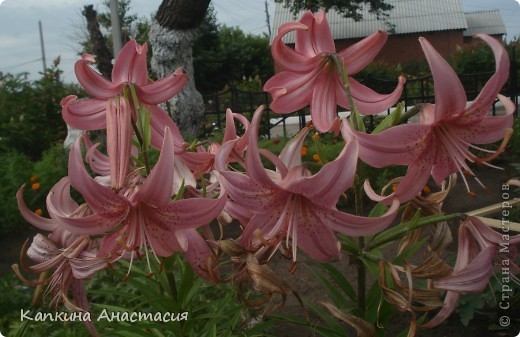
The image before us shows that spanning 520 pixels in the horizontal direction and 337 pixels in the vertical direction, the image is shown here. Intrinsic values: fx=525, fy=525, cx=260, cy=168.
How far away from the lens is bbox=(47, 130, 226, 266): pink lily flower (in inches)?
22.8

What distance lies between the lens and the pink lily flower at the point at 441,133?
0.54 m

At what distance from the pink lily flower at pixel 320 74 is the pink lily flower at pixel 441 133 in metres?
0.11

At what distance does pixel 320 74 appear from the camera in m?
0.74

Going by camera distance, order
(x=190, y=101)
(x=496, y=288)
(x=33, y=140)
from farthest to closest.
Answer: (x=33, y=140), (x=190, y=101), (x=496, y=288)

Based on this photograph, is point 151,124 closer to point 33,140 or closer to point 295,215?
point 295,215

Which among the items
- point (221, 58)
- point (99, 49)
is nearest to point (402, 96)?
point (99, 49)

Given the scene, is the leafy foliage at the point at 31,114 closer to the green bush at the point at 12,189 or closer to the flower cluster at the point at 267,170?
→ the green bush at the point at 12,189

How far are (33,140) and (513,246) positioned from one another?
5127 mm

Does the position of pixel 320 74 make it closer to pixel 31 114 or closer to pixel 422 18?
pixel 31 114

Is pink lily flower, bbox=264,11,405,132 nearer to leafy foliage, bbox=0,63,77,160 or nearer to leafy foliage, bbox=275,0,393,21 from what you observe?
leafy foliage, bbox=0,63,77,160

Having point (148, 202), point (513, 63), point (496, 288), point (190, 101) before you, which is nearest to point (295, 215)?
point (148, 202)

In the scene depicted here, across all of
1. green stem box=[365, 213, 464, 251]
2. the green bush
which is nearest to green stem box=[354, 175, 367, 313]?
green stem box=[365, 213, 464, 251]

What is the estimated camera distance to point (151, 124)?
2.48 ft

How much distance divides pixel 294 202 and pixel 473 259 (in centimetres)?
23
